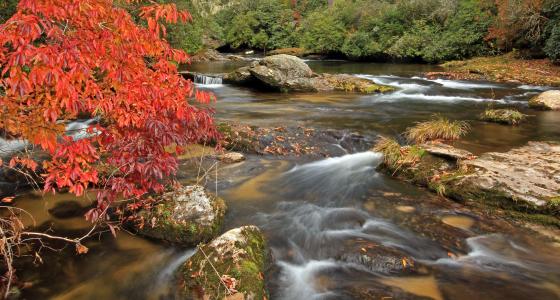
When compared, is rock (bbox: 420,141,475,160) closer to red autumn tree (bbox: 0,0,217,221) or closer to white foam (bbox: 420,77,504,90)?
red autumn tree (bbox: 0,0,217,221)

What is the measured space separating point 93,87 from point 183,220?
2.03 meters

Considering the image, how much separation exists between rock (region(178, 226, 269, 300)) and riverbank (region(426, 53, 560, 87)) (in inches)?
747

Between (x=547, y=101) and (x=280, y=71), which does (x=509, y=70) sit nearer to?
(x=547, y=101)

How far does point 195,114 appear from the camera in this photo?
17.3 ft

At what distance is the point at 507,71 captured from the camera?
2042cm

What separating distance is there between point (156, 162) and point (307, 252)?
91.3 inches

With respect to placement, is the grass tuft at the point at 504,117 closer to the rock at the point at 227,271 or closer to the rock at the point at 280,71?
the rock at the point at 280,71

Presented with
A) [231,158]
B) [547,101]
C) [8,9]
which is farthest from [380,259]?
[547,101]

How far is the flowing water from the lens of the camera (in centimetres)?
421

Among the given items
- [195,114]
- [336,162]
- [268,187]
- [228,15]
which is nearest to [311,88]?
[336,162]

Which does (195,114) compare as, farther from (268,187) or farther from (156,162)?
(268,187)

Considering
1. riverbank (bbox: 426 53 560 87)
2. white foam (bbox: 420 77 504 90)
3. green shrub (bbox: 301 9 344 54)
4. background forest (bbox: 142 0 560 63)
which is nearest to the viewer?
white foam (bbox: 420 77 504 90)

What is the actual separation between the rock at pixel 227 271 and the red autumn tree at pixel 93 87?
117 centimetres

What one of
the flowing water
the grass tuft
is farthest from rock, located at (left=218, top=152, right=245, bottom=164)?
the grass tuft
